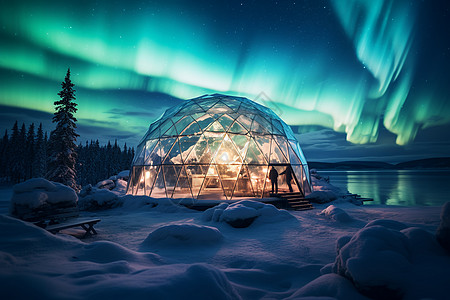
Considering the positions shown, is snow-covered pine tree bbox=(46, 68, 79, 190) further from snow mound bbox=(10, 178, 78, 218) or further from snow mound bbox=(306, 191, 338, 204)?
snow mound bbox=(306, 191, 338, 204)

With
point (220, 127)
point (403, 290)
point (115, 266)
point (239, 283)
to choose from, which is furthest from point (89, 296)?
point (220, 127)

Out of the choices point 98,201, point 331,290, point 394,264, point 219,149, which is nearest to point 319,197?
point 219,149

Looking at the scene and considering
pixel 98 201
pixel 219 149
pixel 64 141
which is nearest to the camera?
pixel 98 201

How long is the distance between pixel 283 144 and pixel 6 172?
6452cm

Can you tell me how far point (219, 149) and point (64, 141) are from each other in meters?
15.6

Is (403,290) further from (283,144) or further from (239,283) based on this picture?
(283,144)

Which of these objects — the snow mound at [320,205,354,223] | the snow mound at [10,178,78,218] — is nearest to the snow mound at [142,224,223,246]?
the snow mound at [10,178,78,218]

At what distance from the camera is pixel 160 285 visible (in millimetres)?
2734

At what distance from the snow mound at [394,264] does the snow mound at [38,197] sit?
27.3 ft

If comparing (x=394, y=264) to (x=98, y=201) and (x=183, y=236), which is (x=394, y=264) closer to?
(x=183, y=236)

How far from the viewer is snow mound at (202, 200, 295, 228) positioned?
7746mm

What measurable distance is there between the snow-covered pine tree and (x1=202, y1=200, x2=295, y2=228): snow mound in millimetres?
16835

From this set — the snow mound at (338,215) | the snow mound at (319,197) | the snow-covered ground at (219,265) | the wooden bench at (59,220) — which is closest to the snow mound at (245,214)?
the snow-covered ground at (219,265)

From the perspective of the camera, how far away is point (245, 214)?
306 inches
